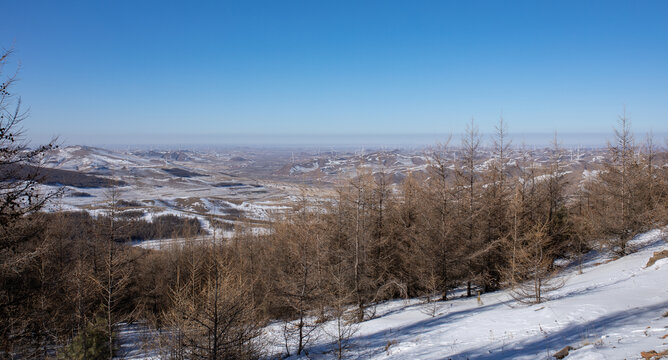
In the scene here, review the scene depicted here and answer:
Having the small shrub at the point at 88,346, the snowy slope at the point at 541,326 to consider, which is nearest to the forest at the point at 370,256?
the small shrub at the point at 88,346

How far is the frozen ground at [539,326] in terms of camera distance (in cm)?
966

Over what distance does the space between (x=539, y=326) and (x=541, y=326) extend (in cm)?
7

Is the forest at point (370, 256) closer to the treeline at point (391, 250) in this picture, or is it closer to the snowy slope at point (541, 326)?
the treeline at point (391, 250)

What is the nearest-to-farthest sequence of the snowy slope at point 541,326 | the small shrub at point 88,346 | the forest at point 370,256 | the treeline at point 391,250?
Result: the snowy slope at point 541,326 < the small shrub at point 88,346 < the forest at point 370,256 < the treeline at point 391,250

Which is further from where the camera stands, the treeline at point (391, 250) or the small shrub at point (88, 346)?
the treeline at point (391, 250)

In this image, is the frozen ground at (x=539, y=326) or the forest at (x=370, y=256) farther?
the forest at (x=370, y=256)

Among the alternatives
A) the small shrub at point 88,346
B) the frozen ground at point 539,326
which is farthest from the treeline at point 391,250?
the frozen ground at point 539,326

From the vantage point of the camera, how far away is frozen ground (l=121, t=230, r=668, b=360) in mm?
9661

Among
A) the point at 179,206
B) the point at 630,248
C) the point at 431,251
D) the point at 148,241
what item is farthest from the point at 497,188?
the point at 179,206

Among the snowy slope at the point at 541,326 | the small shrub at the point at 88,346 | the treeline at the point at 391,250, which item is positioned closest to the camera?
the snowy slope at the point at 541,326

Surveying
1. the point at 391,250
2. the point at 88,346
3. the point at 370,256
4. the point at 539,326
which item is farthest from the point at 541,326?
the point at 88,346

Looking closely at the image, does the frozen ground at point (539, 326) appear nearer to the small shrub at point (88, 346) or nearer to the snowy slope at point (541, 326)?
the snowy slope at point (541, 326)

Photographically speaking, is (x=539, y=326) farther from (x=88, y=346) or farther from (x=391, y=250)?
(x=88, y=346)

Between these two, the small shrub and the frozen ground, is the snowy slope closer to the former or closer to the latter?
the frozen ground
